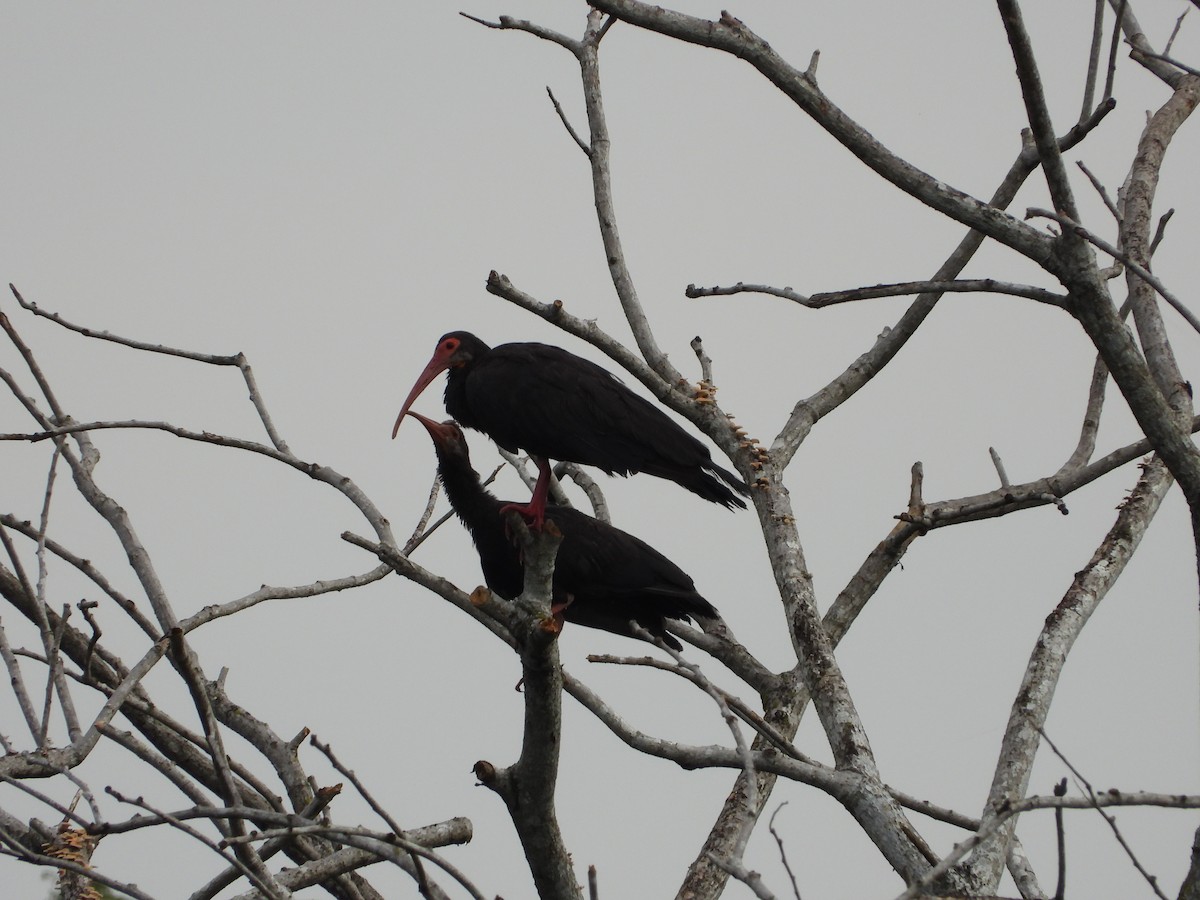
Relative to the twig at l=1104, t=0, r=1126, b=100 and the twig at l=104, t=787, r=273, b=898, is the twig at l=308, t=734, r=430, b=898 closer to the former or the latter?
the twig at l=104, t=787, r=273, b=898

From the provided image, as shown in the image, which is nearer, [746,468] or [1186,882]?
[1186,882]

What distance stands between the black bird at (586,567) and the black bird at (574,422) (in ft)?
→ 0.93

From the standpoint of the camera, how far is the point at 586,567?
20.7 feet

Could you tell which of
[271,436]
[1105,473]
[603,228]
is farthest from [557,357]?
[1105,473]

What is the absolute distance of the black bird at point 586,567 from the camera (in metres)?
6.30

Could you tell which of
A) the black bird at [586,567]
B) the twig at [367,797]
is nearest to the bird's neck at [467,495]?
the black bird at [586,567]

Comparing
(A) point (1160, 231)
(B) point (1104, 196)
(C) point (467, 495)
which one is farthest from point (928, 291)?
(C) point (467, 495)

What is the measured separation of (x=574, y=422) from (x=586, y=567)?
0.70 m

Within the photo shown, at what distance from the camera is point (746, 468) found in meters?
4.94

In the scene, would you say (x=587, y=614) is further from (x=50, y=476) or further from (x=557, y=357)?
(x=50, y=476)

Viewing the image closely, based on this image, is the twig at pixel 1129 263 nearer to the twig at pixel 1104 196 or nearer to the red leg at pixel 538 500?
the twig at pixel 1104 196

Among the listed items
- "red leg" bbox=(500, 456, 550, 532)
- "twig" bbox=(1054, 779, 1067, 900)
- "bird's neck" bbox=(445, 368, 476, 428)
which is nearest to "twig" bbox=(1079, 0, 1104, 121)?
"twig" bbox=(1054, 779, 1067, 900)

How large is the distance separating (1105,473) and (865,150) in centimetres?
242

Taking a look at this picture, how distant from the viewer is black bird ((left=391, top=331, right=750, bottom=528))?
5.98 metres
